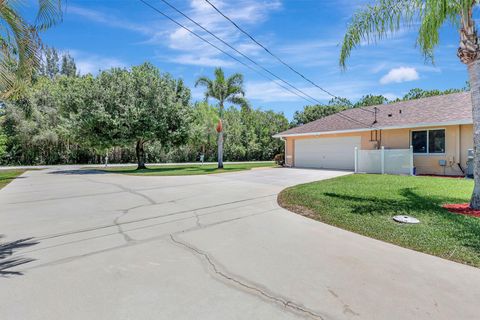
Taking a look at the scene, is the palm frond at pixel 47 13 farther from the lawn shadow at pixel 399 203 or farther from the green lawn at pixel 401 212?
the lawn shadow at pixel 399 203

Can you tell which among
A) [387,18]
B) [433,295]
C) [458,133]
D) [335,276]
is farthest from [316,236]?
[458,133]

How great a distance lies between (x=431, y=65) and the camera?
9234mm

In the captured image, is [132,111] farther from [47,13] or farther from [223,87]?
[47,13]

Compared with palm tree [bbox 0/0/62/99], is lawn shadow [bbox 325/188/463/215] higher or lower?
lower

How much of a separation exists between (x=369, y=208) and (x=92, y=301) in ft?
20.5

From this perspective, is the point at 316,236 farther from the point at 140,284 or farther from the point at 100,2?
the point at 100,2

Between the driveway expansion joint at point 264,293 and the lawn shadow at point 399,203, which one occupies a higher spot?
the lawn shadow at point 399,203

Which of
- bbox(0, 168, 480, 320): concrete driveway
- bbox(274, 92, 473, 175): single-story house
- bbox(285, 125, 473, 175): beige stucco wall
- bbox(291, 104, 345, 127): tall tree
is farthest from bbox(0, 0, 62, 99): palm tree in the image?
bbox(291, 104, 345, 127): tall tree

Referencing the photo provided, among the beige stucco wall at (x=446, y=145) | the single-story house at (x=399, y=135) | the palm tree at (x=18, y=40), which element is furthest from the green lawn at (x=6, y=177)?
the beige stucco wall at (x=446, y=145)

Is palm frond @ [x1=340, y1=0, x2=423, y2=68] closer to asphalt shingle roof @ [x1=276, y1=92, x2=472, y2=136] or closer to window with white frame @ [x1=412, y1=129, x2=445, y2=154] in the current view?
asphalt shingle roof @ [x1=276, y1=92, x2=472, y2=136]

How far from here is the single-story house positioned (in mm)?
13750

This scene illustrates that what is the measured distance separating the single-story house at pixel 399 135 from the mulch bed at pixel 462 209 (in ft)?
27.6

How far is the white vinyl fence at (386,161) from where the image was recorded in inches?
547

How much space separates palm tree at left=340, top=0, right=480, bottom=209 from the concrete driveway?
444 cm
